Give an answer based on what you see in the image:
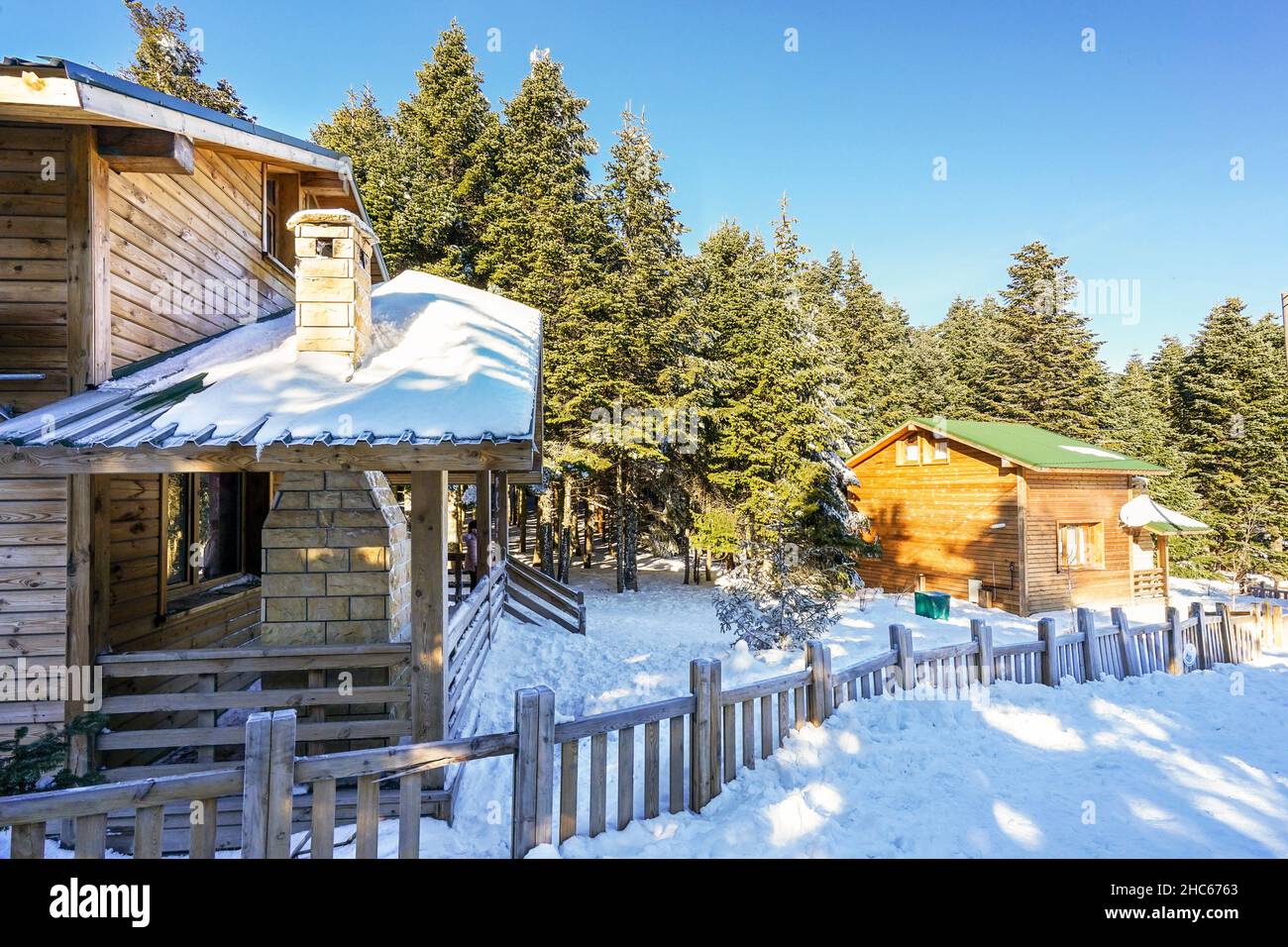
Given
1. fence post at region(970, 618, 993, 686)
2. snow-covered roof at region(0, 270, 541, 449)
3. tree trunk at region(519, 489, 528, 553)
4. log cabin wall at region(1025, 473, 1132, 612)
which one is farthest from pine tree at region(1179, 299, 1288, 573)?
snow-covered roof at region(0, 270, 541, 449)

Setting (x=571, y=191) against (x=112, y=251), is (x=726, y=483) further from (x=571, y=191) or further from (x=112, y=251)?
(x=112, y=251)

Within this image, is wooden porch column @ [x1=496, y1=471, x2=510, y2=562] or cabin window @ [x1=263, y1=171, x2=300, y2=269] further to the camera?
wooden porch column @ [x1=496, y1=471, x2=510, y2=562]

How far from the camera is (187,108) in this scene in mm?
5395

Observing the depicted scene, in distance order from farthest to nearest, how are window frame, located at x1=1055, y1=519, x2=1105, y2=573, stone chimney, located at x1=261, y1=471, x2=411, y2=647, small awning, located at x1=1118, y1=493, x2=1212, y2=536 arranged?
1. small awning, located at x1=1118, y1=493, x2=1212, y2=536
2. window frame, located at x1=1055, y1=519, x2=1105, y2=573
3. stone chimney, located at x1=261, y1=471, x2=411, y2=647

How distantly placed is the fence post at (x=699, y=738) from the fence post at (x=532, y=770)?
1140mm

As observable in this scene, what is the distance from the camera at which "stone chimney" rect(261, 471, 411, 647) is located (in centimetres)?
507

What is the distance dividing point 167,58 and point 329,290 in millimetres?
23383

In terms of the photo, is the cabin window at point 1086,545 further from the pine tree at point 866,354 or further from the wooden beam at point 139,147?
the wooden beam at point 139,147

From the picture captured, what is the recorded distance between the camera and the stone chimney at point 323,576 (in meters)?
5.07

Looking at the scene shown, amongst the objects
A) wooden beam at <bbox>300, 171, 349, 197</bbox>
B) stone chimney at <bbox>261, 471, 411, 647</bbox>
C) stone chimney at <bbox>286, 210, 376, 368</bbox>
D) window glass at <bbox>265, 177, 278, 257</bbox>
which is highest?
wooden beam at <bbox>300, 171, 349, 197</bbox>

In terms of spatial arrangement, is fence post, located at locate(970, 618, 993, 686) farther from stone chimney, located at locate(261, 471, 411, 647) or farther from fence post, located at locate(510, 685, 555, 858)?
stone chimney, located at locate(261, 471, 411, 647)

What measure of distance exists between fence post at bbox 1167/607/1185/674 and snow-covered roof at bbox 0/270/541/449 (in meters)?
10.2

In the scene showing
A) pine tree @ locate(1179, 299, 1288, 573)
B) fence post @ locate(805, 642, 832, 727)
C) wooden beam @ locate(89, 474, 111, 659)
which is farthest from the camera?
pine tree @ locate(1179, 299, 1288, 573)
